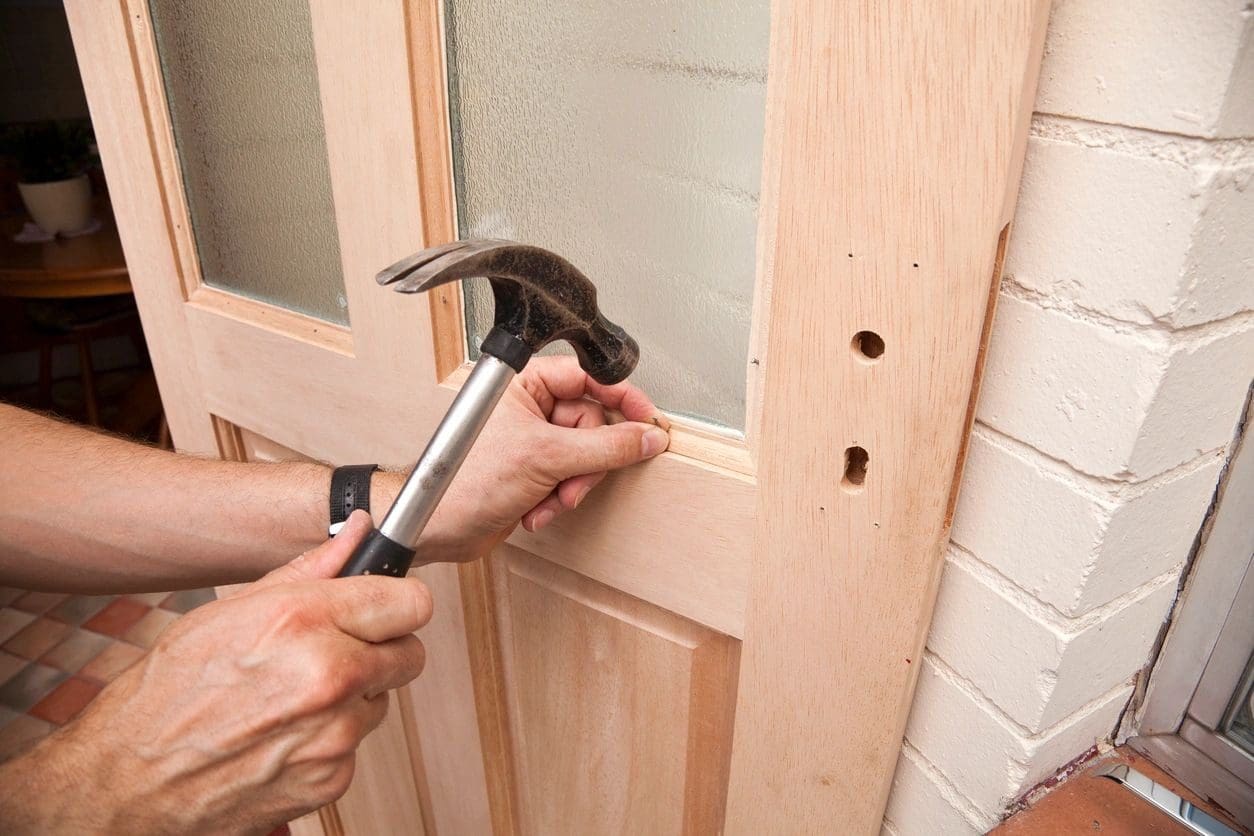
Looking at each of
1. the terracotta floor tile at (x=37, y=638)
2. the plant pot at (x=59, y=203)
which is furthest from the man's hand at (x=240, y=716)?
the plant pot at (x=59, y=203)

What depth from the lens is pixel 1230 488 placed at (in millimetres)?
536

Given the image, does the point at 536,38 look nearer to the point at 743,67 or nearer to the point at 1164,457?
the point at 743,67

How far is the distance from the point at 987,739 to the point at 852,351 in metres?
0.30

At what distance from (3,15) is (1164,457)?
443 centimetres

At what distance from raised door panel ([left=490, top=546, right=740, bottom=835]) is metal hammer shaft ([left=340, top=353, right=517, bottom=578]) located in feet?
0.74

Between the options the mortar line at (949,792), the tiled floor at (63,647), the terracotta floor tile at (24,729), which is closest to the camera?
the mortar line at (949,792)

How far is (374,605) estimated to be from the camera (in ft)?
1.79

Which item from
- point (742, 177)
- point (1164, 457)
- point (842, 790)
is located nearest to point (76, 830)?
point (842, 790)

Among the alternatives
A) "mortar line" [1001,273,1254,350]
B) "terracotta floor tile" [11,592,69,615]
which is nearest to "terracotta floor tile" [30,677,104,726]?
"terracotta floor tile" [11,592,69,615]

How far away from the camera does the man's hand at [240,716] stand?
0.53 metres

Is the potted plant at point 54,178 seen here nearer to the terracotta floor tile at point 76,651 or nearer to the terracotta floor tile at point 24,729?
the terracotta floor tile at point 76,651

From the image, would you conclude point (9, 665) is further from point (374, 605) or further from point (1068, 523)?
point (1068, 523)

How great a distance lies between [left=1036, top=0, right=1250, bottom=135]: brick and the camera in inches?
14.6

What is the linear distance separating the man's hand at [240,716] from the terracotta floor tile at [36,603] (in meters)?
2.27
